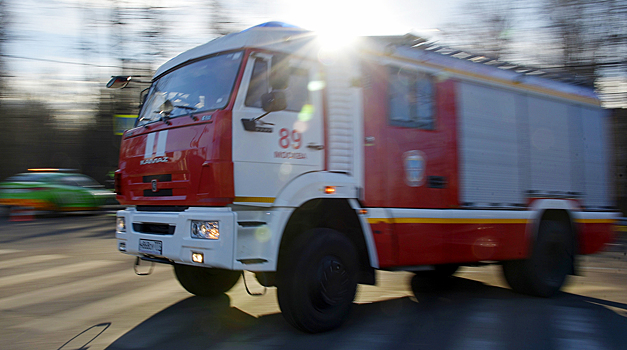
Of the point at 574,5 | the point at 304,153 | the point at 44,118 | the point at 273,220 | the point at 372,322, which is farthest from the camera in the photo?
the point at 44,118

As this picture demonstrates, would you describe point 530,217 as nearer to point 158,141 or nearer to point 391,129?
point 391,129

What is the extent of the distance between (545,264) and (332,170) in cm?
357

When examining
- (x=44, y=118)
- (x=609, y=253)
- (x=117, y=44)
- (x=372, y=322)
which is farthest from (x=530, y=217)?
(x=44, y=118)

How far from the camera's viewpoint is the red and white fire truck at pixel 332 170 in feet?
14.7

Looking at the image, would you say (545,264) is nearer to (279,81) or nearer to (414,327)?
(414,327)

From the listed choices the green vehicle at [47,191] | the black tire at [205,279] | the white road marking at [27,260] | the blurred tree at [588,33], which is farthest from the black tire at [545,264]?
the green vehicle at [47,191]

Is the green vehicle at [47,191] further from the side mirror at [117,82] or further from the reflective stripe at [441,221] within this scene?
the reflective stripe at [441,221]

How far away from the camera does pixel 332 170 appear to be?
501cm

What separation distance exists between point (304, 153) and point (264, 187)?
21.4 inches

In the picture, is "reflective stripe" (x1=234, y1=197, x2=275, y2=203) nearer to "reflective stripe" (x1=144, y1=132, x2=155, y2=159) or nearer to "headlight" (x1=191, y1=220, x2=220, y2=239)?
"headlight" (x1=191, y1=220, x2=220, y2=239)

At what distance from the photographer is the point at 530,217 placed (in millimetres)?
6656

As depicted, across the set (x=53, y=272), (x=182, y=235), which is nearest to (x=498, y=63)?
(x=182, y=235)

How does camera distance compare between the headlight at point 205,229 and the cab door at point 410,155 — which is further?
the cab door at point 410,155

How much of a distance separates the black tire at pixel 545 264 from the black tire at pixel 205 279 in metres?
3.57
